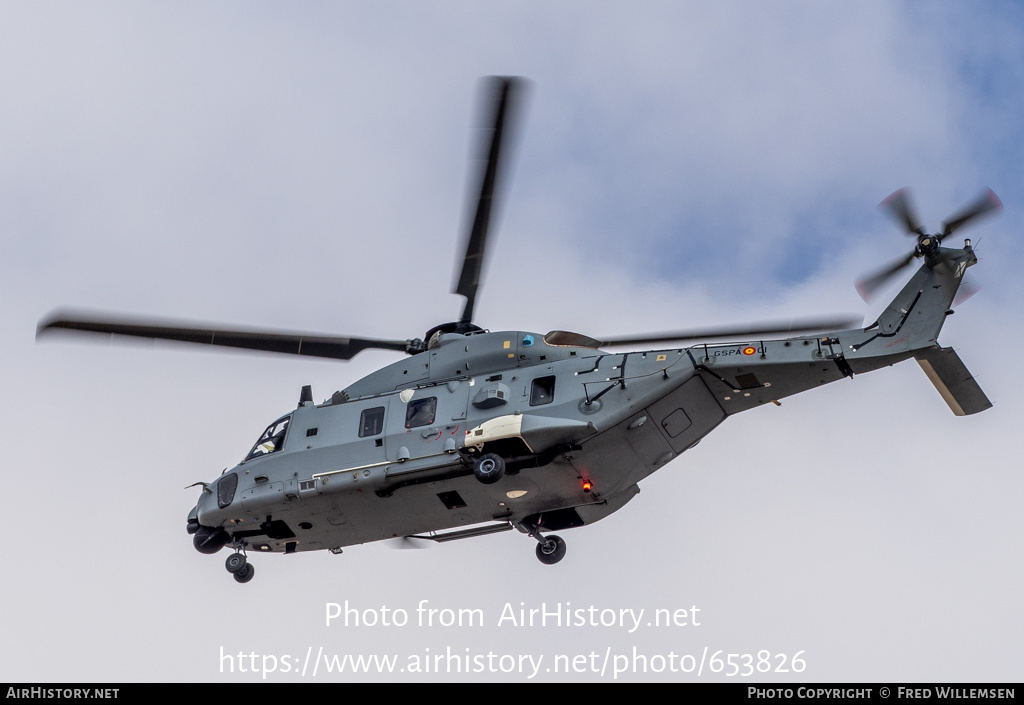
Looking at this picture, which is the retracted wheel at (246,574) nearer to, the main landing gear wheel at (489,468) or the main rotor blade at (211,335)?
the main rotor blade at (211,335)

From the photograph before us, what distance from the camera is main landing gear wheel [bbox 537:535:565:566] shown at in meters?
27.7

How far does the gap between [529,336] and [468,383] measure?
1.40m

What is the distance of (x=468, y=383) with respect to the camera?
88.0 feet

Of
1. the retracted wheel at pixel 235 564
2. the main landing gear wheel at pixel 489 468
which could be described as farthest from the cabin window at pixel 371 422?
the retracted wheel at pixel 235 564

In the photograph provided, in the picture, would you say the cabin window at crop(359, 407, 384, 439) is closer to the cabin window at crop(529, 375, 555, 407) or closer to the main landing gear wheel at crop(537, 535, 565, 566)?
the cabin window at crop(529, 375, 555, 407)

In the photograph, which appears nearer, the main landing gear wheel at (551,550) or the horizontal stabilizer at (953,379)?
the horizontal stabilizer at (953,379)

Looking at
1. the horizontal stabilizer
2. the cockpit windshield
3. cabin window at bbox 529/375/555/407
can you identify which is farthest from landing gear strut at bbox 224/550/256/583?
the horizontal stabilizer

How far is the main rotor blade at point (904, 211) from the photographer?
25016 mm

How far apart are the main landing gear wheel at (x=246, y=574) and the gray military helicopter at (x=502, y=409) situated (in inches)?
1.2

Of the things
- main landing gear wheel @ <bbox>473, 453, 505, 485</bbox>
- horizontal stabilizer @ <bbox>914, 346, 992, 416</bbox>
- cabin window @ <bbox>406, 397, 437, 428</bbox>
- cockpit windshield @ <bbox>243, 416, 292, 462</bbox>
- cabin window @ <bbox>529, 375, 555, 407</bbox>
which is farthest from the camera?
cockpit windshield @ <bbox>243, 416, 292, 462</bbox>

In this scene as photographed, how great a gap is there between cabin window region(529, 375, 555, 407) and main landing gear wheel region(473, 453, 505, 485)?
1.24 meters

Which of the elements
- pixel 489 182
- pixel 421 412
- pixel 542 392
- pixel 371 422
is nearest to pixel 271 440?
pixel 371 422

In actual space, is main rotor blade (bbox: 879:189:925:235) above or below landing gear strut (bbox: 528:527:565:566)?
above

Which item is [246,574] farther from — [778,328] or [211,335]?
[778,328]
